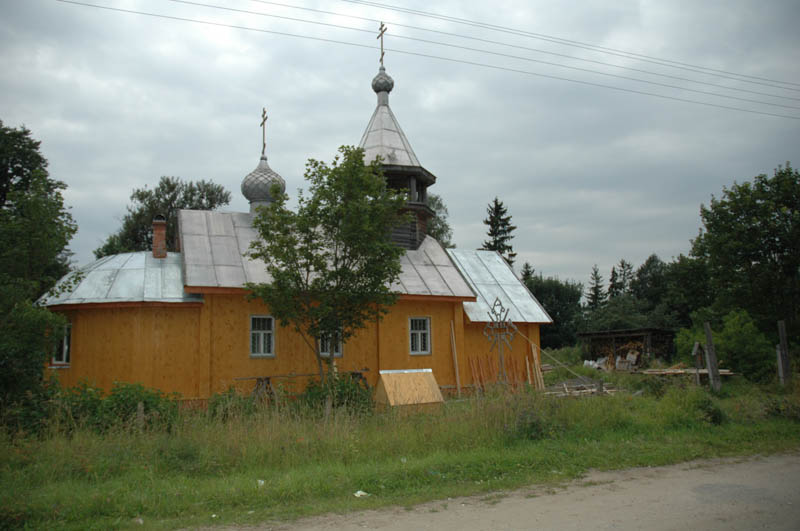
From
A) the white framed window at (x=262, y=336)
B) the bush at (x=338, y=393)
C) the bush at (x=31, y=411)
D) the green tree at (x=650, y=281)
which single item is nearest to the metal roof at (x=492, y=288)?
the bush at (x=338, y=393)

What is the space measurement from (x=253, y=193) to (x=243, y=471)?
40.3ft

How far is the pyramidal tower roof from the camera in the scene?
20188 mm

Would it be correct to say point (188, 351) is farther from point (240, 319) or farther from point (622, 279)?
point (622, 279)

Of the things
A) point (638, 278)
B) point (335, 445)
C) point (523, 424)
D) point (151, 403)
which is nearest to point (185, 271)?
point (151, 403)

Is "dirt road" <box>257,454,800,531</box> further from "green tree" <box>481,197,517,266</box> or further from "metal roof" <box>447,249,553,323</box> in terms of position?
"green tree" <box>481,197,517,266</box>

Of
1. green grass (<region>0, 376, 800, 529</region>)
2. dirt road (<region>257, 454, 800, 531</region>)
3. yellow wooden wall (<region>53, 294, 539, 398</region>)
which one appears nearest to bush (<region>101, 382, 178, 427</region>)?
green grass (<region>0, 376, 800, 529</region>)

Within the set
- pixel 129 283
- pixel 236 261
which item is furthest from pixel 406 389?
pixel 129 283

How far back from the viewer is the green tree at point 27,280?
412 inches

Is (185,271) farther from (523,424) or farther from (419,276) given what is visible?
(523,424)

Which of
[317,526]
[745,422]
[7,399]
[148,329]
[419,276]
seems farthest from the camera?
[419,276]

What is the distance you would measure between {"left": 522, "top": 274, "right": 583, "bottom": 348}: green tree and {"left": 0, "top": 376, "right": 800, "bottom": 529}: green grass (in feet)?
97.0

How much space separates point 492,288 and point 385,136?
6.51 meters

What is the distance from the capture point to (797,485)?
297 inches

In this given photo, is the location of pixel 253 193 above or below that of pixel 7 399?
above
